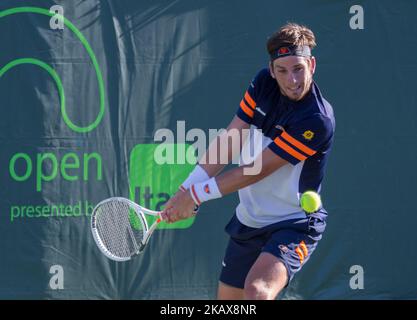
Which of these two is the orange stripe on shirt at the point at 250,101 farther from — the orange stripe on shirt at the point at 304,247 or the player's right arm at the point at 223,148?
the orange stripe on shirt at the point at 304,247

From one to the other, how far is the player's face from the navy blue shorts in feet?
2.28

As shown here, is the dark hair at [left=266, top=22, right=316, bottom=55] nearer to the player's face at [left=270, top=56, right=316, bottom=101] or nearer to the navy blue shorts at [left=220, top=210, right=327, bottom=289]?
the player's face at [left=270, top=56, right=316, bottom=101]

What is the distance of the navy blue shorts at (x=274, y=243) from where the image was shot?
164 inches

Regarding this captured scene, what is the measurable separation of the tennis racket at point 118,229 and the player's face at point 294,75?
1.10 m

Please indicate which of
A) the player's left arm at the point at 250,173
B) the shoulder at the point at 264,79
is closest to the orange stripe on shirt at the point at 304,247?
the player's left arm at the point at 250,173

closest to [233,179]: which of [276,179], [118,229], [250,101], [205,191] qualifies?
[205,191]

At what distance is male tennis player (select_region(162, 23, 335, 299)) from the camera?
412cm

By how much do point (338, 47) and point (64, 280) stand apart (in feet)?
9.35

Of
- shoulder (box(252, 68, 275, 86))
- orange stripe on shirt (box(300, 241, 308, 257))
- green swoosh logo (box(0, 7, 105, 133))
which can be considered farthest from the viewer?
green swoosh logo (box(0, 7, 105, 133))

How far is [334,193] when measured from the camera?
6305mm

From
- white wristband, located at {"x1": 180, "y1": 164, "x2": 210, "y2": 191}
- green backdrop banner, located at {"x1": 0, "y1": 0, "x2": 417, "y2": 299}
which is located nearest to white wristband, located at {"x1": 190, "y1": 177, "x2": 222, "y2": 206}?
white wristband, located at {"x1": 180, "y1": 164, "x2": 210, "y2": 191}

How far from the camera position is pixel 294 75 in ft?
13.5

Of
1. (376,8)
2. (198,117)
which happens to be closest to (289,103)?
(198,117)

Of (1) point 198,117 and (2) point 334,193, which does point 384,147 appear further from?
(1) point 198,117
